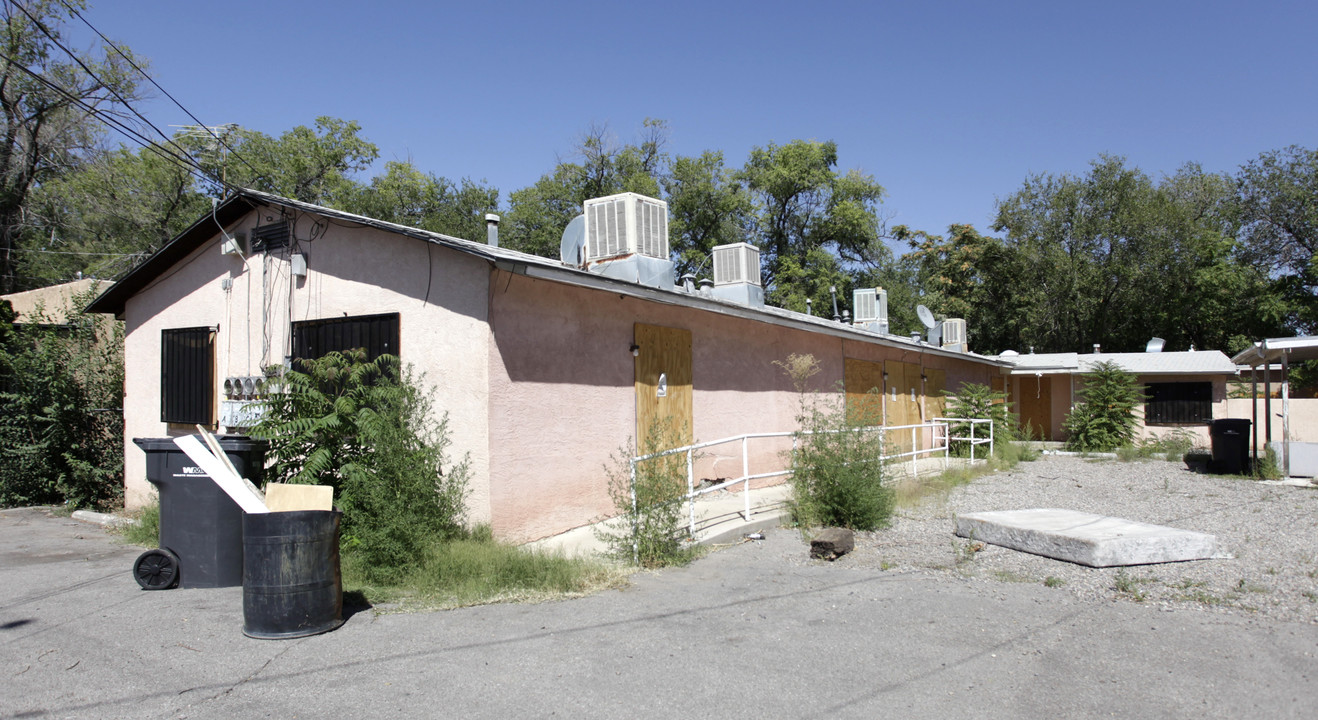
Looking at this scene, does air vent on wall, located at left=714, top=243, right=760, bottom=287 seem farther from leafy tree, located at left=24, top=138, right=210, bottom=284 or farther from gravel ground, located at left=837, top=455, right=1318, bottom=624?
leafy tree, located at left=24, top=138, right=210, bottom=284

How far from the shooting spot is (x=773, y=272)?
35.4 metres

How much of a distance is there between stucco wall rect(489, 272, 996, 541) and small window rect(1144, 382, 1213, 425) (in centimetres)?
1801

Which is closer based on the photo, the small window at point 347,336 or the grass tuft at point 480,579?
the grass tuft at point 480,579

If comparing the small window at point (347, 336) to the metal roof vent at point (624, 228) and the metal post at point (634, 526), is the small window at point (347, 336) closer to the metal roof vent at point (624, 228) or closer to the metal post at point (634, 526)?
the metal post at point (634, 526)

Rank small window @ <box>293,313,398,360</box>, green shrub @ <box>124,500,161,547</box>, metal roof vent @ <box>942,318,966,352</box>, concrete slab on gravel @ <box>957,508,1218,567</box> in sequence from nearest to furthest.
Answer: concrete slab on gravel @ <box>957,508,1218,567</box> → small window @ <box>293,313,398,360</box> → green shrub @ <box>124,500,161,547</box> → metal roof vent @ <box>942,318,966,352</box>

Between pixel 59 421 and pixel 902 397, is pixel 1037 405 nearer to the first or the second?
pixel 902 397

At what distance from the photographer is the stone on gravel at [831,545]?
24.3ft

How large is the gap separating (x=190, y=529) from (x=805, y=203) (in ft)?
104

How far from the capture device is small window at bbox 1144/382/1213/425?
23219 mm

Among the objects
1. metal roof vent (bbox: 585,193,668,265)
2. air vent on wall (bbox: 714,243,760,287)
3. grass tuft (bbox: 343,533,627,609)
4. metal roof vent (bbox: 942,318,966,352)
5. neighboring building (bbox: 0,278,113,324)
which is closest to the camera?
grass tuft (bbox: 343,533,627,609)

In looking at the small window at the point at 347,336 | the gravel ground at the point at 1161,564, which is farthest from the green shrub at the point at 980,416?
the small window at the point at 347,336

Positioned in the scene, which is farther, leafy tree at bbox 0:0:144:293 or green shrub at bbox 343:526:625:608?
leafy tree at bbox 0:0:144:293

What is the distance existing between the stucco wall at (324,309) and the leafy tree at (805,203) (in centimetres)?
2616

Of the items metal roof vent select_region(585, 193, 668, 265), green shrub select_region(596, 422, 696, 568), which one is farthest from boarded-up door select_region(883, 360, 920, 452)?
green shrub select_region(596, 422, 696, 568)
